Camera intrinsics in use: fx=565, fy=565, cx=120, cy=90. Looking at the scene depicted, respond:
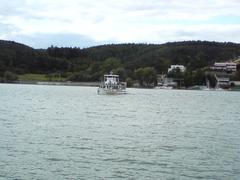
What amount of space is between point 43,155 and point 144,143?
9894 mm

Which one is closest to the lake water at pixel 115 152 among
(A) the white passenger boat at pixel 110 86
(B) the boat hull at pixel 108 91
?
(A) the white passenger boat at pixel 110 86

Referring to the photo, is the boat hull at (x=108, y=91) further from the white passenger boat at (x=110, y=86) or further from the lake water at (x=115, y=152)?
the lake water at (x=115, y=152)

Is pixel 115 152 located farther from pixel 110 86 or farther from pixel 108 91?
pixel 108 91

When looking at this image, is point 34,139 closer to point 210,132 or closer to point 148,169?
point 148,169

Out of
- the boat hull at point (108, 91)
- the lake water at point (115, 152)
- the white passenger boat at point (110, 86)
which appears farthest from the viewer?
the boat hull at point (108, 91)

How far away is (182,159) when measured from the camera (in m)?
34.3

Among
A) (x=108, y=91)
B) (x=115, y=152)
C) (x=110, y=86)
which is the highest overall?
(x=110, y=86)

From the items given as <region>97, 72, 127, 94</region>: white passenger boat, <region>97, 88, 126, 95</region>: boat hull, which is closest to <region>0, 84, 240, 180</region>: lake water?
<region>97, 72, 127, 94</region>: white passenger boat

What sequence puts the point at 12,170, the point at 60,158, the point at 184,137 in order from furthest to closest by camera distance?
1. the point at 184,137
2. the point at 60,158
3. the point at 12,170

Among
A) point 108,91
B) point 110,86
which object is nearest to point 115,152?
point 110,86

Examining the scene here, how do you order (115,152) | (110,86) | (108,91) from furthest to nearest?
(108,91), (110,86), (115,152)

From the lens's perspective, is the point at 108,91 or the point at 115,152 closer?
the point at 115,152

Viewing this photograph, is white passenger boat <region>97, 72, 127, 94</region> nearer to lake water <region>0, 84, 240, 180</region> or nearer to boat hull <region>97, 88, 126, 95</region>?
boat hull <region>97, 88, 126, 95</region>

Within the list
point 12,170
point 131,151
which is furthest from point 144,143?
point 12,170
